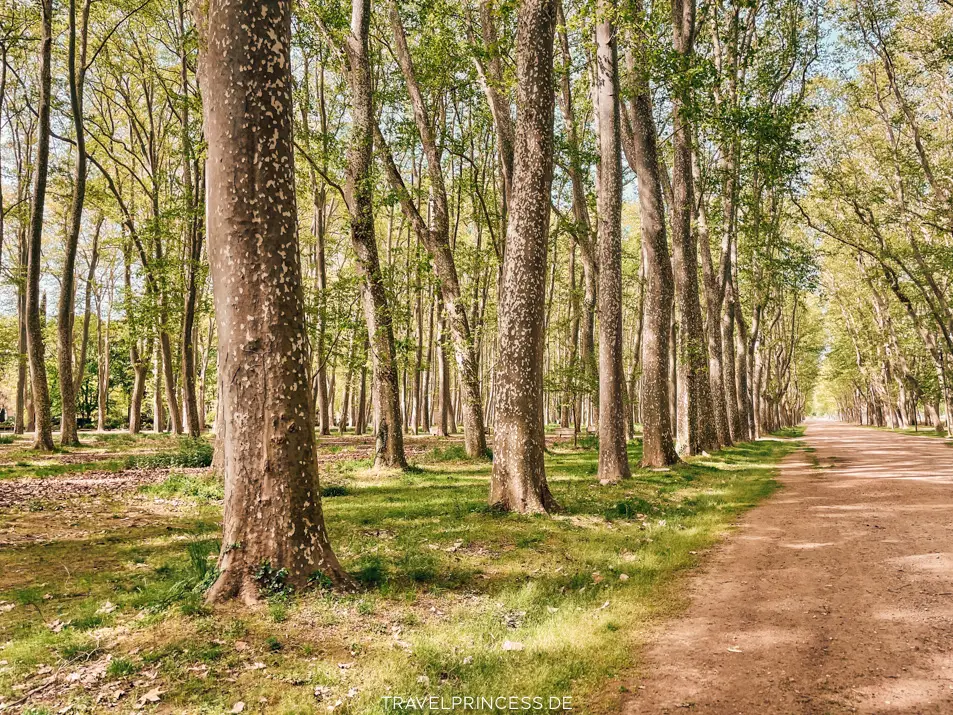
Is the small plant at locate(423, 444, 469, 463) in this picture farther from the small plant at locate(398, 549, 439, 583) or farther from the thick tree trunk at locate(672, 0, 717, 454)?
the small plant at locate(398, 549, 439, 583)

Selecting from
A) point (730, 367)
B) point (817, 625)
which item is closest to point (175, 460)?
point (817, 625)

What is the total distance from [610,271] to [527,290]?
423 centimetres

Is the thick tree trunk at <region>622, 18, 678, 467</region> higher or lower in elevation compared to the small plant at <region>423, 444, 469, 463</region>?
higher

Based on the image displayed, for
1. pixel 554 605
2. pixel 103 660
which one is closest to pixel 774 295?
pixel 554 605

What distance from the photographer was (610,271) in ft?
41.4

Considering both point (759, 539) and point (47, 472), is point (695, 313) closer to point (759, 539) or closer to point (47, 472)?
point (759, 539)

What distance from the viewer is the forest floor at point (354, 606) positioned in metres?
4.00

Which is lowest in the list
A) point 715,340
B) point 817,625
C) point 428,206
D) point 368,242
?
point 817,625

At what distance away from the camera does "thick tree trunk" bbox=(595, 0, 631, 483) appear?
12297mm

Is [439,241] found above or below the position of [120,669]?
above

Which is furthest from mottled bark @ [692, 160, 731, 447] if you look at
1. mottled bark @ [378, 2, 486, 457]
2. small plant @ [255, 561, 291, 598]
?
small plant @ [255, 561, 291, 598]

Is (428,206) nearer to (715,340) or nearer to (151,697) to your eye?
(715,340)

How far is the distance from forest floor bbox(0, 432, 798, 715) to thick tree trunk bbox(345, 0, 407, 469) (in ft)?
11.6

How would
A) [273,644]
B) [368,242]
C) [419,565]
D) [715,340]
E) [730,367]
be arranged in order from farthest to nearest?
[730,367], [715,340], [368,242], [419,565], [273,644]
